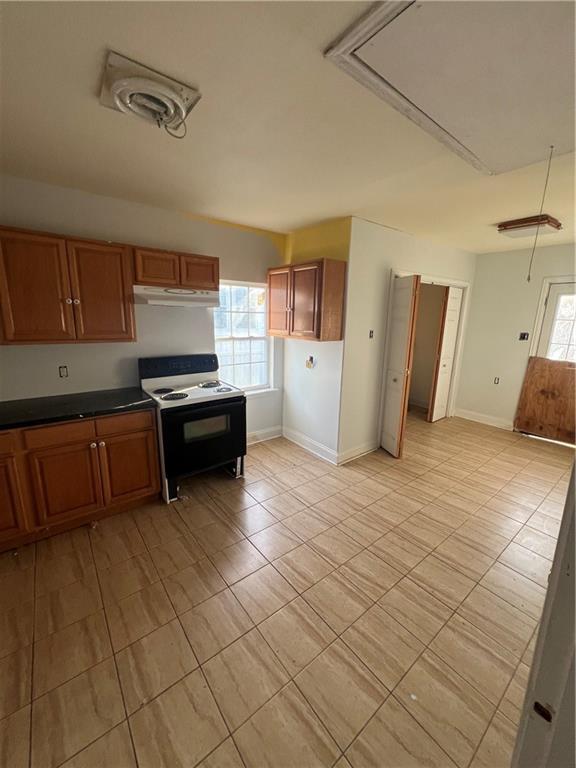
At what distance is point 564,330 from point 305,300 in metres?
3.58

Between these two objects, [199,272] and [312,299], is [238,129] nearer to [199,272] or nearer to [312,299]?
[199,272]

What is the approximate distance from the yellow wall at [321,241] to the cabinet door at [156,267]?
139cm

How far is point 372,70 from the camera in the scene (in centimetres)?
115

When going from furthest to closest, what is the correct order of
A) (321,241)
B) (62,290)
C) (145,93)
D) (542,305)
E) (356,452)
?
(542,305)
(356,452)
(321,241)
(62,290)
(145,93)

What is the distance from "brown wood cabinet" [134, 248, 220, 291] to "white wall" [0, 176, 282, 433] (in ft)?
1.10

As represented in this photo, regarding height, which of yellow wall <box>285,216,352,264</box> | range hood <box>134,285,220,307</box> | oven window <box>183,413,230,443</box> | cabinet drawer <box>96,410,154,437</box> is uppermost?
yellow wall <box>285,216,352,264</box>

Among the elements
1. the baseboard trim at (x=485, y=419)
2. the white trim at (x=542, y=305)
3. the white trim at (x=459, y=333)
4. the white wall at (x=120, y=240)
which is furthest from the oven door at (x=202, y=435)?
the white trim at (x=542, y=305)

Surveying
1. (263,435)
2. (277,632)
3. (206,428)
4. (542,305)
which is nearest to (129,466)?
(206,428)

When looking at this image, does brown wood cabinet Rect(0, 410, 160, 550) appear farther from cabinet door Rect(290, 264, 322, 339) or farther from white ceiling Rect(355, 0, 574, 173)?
white ceiling Rect(355, 0, 574, 173)

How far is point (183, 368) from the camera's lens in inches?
125

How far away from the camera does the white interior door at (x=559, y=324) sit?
3992 mm

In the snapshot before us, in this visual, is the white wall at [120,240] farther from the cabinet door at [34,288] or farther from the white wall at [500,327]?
the white wall at [500,327]

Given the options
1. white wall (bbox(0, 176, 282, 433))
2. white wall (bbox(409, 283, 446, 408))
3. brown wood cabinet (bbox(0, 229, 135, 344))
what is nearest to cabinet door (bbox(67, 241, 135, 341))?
brown wood cabinet (bbox(0, 229, 135, 344))

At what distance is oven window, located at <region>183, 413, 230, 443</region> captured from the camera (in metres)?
2.71
